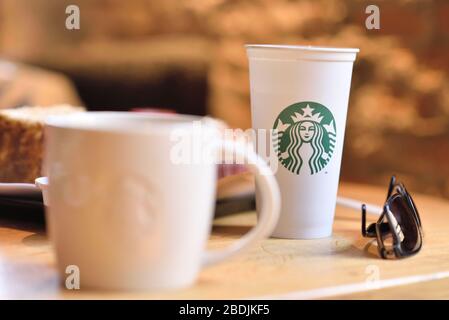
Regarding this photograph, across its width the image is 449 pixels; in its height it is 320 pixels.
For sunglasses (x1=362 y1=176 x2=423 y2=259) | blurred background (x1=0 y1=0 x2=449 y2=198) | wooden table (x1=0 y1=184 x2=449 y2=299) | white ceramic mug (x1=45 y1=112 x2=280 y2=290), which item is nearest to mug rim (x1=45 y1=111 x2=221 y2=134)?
white ceramic mug (x1=45 y1=112 x2=280 y2=290)

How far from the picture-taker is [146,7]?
177cm

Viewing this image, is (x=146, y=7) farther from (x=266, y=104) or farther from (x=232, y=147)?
(x=232, y=147)

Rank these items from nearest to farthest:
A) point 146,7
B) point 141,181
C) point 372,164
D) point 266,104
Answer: point 141,181
point 266,104
point 372,164
point 146,7

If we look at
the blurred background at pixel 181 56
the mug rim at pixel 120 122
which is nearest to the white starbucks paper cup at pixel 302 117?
the mug rim at pixel 120 122

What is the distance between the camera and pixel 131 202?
1.81 feet

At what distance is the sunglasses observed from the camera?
0.73m

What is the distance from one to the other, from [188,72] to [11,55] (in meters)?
0.42

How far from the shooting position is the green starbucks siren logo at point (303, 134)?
2.51 feet

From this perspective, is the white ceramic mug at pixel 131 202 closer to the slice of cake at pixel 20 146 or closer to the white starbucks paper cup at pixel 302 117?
the white starbucks paper cup at pixel 302 117

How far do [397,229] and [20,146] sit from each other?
47 centimetres

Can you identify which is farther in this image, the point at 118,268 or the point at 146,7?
the point at 146,7

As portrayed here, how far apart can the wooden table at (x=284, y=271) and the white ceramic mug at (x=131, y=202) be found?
0.07ft


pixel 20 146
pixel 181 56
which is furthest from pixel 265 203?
pixel 181 56
